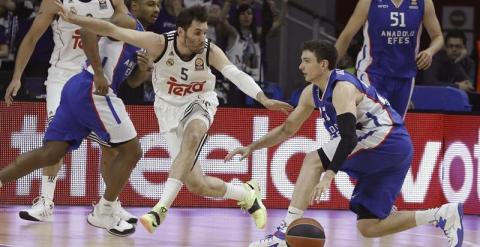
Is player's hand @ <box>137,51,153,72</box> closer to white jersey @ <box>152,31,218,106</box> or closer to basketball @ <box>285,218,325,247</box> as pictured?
white jersey @ <box>152,31,218,106</box>

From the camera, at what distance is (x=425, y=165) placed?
11141mm

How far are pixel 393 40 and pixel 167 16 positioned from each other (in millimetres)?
3389

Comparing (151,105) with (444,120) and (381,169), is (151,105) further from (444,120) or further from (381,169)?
(381,169)

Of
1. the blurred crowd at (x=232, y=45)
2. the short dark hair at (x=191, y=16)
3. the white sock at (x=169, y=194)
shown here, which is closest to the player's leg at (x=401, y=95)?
the blurred crowd at (x=232, y=45)

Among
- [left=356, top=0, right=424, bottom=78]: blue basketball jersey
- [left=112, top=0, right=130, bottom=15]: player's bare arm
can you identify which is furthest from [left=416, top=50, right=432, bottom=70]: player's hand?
[left=112, top=0, right=130, bottom=15]: player's bare arm

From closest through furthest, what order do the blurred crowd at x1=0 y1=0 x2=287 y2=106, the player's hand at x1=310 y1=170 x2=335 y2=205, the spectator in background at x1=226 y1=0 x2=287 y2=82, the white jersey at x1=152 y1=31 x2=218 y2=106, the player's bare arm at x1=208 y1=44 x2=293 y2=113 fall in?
1. the player's hand at x1=310 y1=170 x2=335 y2=205
2. the player's bare arm at x1=208 y1=44 x2=293 y2=113
3. the white jersey at x1=152 y1=31 x2=218 y2=106
4. the blurred crowd at x1=0 y1=0 x2=287 y2=106
5. the spectator in background at x1=226 y1=0 x2=287 y2=82

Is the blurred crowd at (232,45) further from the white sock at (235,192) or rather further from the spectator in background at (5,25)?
the white sock at (235,192)

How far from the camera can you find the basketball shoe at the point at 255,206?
912cm

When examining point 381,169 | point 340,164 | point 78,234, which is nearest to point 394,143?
point 381,169

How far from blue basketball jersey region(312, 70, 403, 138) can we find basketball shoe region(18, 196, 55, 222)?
2721 mm

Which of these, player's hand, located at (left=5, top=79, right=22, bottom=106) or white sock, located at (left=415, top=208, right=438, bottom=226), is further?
Answer: player's hand, located at (left=5, top=79, right=22, bottom=106)

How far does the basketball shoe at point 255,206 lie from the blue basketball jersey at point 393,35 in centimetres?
144

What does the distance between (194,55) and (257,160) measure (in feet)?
8.30

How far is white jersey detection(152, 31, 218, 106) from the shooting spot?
28.4 ft
